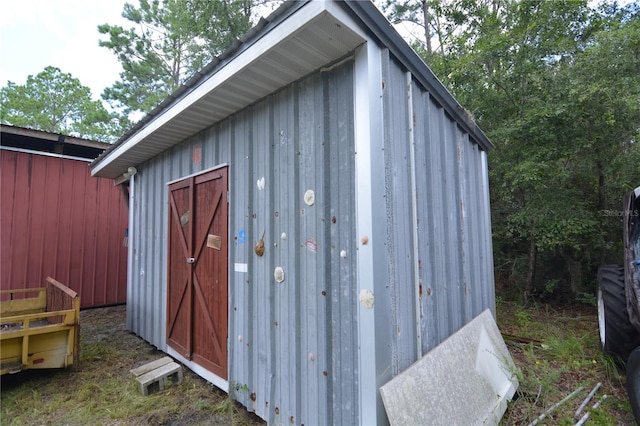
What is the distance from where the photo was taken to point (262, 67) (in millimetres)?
2027

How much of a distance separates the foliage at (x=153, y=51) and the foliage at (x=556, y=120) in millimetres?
8517

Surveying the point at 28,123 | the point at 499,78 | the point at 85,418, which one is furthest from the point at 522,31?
the point at 28,123

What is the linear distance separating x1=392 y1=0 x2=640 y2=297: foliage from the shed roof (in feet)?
7.90

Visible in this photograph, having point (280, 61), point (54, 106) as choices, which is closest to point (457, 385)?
point (280, 61)

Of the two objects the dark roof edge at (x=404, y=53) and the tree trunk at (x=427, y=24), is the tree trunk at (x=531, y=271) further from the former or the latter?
the tree trunk at (x=427, y=24)

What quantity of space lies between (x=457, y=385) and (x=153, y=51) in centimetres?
1514

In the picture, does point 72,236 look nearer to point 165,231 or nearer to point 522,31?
point 165,231

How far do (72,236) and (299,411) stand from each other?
21.1ft

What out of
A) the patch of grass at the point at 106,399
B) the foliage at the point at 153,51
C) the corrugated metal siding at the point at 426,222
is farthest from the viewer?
the foliage at the point at 153,51

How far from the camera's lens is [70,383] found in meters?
3.10

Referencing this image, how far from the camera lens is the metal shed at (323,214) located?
1.67 metres

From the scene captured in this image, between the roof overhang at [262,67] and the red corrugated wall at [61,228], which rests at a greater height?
the roof overhang at [262,67]

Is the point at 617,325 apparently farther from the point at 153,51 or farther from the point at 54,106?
the point at 54,106

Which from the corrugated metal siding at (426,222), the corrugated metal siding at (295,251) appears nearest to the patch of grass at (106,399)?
the corrugated metal siding at (295,251)
